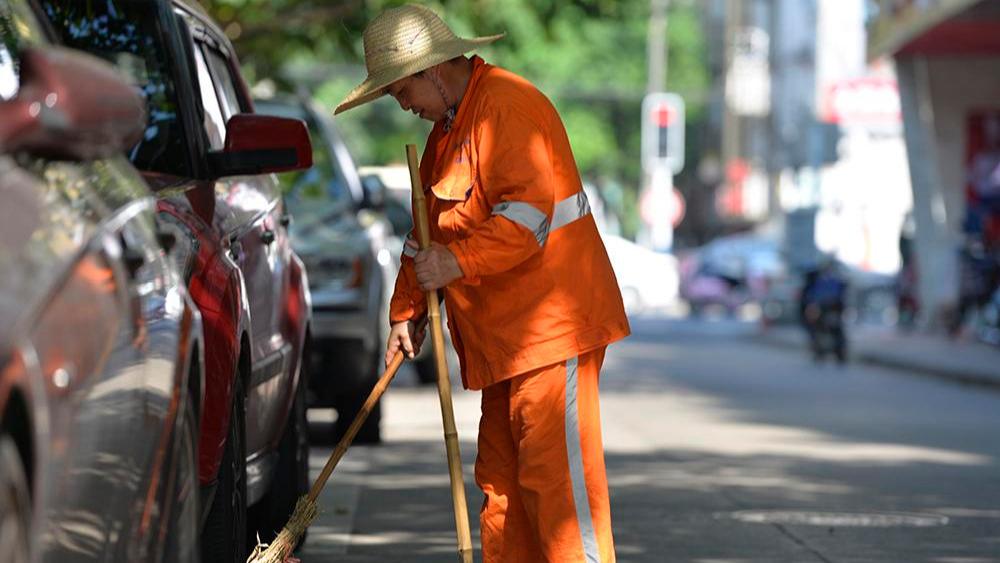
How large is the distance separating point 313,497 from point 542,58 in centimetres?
6187

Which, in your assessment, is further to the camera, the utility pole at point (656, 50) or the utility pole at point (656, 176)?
the utility pole at point (656, 50)

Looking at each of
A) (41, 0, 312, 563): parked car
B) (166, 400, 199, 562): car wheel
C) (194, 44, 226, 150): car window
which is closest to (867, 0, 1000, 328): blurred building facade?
(41, 0, 312, 563): parked car

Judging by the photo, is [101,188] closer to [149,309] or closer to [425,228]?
[149,309]

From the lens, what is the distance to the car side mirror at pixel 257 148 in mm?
6730

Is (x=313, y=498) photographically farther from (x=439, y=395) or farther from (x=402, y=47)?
(x=402, y=47)

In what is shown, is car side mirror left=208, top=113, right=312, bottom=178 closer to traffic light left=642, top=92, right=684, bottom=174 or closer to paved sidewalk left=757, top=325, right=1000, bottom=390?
paved sidewalk left=757, top=325, right=1000, bottom=390

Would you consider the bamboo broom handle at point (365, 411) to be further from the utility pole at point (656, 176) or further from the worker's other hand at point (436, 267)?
the utility pole at point (656, 176)

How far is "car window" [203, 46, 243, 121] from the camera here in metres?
7.69

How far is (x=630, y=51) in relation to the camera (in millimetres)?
76438

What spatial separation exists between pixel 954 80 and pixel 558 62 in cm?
3491

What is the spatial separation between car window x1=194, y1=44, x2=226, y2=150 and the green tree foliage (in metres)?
9.25

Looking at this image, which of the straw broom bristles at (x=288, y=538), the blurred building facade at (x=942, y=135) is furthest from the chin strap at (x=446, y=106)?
the blurred building facade at (x=942, y=135)

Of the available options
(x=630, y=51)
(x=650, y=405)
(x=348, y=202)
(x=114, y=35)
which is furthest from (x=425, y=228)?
(x=630, y=51)

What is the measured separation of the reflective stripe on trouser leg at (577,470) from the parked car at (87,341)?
5.85ft
